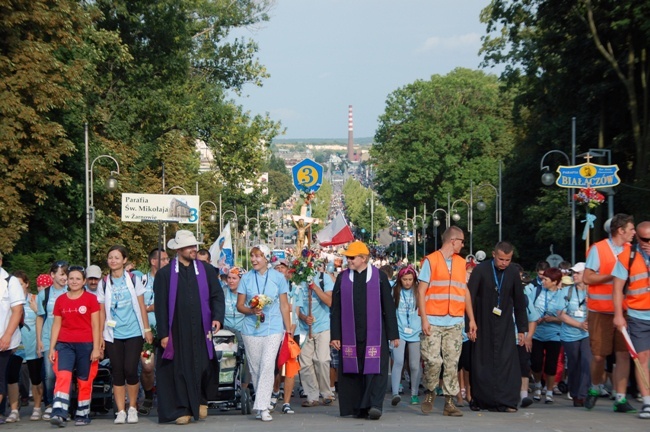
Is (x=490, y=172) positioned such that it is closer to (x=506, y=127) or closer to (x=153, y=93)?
(x=506, y=127)

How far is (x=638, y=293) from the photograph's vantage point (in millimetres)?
11867

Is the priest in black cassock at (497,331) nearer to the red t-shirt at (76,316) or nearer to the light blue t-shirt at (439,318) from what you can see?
the light blue t-shirt at (439,318)

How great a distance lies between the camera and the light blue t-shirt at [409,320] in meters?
15.5

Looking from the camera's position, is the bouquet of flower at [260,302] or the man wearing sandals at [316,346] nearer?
the bouquet of flower at [260,302]

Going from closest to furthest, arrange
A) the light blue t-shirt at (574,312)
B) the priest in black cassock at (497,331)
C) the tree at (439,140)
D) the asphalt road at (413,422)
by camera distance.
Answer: the asphalt road at (413,422), the priest in black cassock at (497,331), the light blue t-shirt at (574,312), the tree at (439,140)

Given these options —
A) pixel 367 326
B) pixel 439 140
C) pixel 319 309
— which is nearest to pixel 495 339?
pixel 367 326

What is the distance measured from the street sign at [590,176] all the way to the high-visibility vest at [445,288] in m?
13.3

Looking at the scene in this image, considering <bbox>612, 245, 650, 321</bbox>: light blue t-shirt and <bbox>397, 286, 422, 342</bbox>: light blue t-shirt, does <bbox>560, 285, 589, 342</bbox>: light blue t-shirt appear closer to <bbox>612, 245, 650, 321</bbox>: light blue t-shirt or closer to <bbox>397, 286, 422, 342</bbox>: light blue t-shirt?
<bbox>397, 286, 422, 342</bbox>: light blue t-shirt

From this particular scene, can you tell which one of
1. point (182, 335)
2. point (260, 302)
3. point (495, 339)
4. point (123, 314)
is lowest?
point (495, 339)

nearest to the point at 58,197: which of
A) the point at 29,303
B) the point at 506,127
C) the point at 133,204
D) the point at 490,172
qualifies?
the point at 133,204

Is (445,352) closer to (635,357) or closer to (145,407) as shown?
(635,357)

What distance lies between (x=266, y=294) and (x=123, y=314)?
161 cm

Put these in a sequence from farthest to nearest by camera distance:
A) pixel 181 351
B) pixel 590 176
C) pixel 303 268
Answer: pixel 590 176
pixel 303 268
pixel 181 351

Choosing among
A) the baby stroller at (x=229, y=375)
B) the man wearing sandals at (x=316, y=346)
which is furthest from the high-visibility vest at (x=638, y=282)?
the baby stroller at (x=229, y=375)
